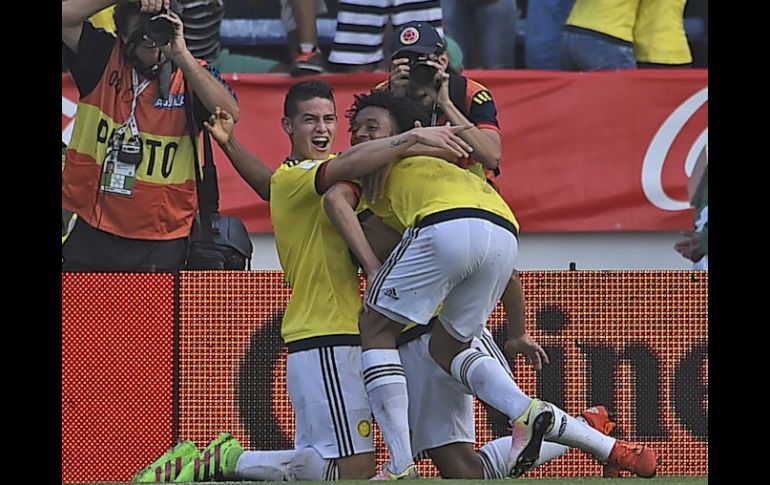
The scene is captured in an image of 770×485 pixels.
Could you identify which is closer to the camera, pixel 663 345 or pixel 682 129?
pixel 663 345

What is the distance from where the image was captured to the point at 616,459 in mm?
5773

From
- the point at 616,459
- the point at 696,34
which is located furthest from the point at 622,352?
the point at 696,34

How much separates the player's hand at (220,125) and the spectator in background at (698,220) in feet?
8.75

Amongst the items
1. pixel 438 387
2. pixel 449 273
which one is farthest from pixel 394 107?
pixel 438 387

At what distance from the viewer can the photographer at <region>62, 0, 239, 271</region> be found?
7.50 meters

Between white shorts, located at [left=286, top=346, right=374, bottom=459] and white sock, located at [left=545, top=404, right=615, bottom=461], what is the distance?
766 millimetres

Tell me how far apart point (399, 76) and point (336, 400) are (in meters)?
1.56

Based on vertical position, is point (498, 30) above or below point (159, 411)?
above

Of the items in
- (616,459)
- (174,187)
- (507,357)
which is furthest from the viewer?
(174,187)

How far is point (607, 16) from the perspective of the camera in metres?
8.39

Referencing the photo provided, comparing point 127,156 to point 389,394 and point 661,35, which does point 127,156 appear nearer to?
point 389,394

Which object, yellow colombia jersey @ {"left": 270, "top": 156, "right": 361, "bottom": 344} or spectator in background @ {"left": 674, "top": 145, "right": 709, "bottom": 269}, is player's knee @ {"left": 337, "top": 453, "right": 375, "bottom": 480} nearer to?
yellow colombia jersey @ {"left": 270, "top": 156, "right": 361, "bottom": 344}

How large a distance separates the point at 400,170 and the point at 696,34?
3.35 meters

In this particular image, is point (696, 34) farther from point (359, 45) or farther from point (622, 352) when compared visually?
point (622, 352)
